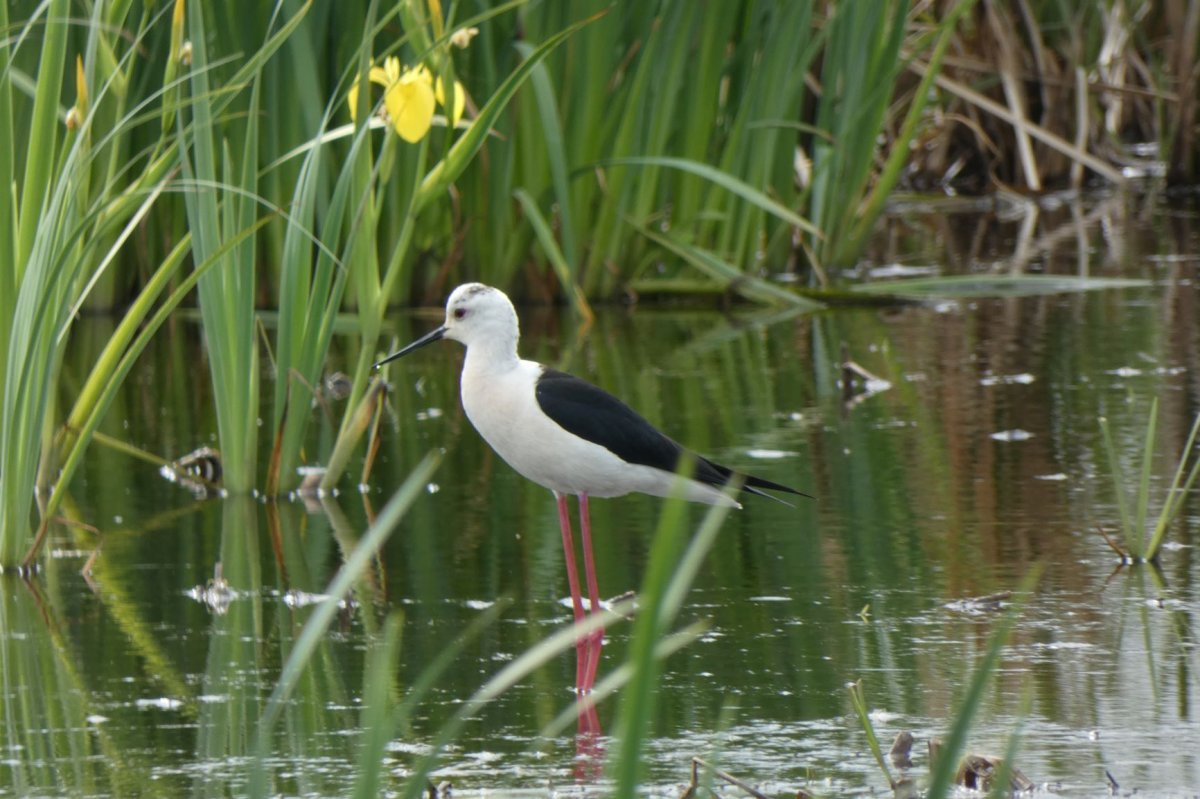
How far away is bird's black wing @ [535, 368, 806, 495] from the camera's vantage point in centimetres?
439

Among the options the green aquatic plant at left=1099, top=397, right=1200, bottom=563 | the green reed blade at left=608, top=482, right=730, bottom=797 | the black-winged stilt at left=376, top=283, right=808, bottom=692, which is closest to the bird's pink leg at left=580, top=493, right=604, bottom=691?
the black-winged stilt at left=376, top=283, right=808, bottom=692

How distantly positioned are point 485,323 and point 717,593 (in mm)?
817

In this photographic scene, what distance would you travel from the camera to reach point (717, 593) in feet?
15.3

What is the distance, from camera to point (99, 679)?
13.3ft

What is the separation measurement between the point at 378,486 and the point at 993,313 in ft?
14.1

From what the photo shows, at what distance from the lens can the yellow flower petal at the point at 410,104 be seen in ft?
17.4

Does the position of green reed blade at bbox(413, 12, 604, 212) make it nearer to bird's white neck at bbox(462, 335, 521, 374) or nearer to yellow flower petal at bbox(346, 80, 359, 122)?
yellow flower petal at bbox(346, 80, 359, 122)

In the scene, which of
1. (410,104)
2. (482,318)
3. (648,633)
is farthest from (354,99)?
(648,633)

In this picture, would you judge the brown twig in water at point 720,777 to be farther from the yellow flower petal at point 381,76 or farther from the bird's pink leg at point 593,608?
the yellow flower petal at point 381,76

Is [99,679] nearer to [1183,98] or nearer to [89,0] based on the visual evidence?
[89,0]

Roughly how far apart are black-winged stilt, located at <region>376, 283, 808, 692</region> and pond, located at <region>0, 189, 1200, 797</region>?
0.28 meters

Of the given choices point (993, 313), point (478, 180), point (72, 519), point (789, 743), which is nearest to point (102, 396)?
point (72, 519)

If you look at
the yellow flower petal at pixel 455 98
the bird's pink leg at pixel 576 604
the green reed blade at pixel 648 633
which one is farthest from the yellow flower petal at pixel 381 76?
the green reed blade at pixel 648 633

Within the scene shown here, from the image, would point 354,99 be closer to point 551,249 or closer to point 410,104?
point 410,104
